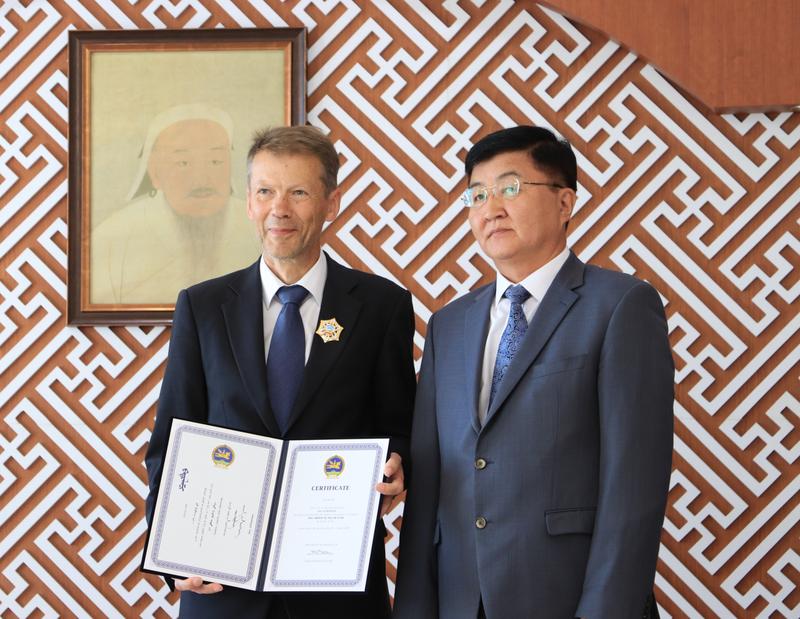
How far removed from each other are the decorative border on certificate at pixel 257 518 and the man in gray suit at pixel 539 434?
26cm

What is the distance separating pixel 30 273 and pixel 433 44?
4.75 ft

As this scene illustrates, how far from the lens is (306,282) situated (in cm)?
170

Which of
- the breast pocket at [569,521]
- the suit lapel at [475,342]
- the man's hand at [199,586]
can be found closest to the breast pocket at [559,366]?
the suit lapel at [475,342]

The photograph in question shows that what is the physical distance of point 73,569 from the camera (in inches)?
112

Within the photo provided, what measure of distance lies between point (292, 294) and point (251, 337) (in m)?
0.11

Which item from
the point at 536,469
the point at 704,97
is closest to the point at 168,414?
the point at 536,469

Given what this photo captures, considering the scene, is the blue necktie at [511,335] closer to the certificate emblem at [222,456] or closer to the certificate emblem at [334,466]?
the certificate emblem at [334,466]

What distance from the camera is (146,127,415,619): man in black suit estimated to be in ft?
5.21

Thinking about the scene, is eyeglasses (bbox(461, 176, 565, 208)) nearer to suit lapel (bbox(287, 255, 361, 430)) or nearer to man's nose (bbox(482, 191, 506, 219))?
man's nose (bbox(482, 191, 506, 219))

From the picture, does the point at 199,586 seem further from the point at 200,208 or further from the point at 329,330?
the point at 200,208

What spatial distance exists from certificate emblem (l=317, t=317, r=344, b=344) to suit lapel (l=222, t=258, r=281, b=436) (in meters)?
0.11

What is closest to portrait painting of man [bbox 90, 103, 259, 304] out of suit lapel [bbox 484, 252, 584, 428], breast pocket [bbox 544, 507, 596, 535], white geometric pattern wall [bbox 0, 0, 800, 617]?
white geometric pattern wall [bbox 0, 0, 800, 617]

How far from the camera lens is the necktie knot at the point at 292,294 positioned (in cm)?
168

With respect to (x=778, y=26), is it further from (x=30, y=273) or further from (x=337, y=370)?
(x=30, y=273)
